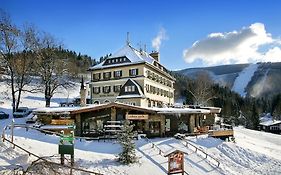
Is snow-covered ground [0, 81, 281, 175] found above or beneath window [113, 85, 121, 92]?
beneath

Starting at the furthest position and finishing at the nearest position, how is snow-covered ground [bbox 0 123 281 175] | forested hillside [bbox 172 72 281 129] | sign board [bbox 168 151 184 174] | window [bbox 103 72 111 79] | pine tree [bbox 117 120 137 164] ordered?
1. forested hillside [bbox 172 72 281 129]
2. window [bbox 103 72 111 79]
3. pine tree [bbox 117 120 137 164]
4. snow-covered ground [bbox 0 123 281 175]
5. sign board [bbox 168 151 184 174]

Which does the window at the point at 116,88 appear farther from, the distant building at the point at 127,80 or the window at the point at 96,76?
the window at the point at 96,76

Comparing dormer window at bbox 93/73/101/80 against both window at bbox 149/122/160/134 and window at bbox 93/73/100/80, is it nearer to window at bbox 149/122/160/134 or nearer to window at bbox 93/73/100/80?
window at bbox 93/73/100/80

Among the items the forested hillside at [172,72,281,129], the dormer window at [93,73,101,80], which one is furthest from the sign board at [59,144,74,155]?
the forested hillside at [172,72,281,129]

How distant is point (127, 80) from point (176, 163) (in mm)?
29289

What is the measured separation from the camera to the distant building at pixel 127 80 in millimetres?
49562

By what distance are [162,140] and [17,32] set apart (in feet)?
87.3

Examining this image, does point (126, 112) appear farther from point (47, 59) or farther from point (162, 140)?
point (47, 59)

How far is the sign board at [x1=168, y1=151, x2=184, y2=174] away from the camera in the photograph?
2242cm

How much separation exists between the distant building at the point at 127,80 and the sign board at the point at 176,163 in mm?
25633

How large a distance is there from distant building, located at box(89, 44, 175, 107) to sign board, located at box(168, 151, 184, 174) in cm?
2563

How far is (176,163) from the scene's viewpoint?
892 inches

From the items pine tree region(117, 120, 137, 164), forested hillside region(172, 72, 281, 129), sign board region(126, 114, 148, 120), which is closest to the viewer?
pine tree region(117, 120, 137, 164)

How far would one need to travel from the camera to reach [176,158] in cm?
2261
